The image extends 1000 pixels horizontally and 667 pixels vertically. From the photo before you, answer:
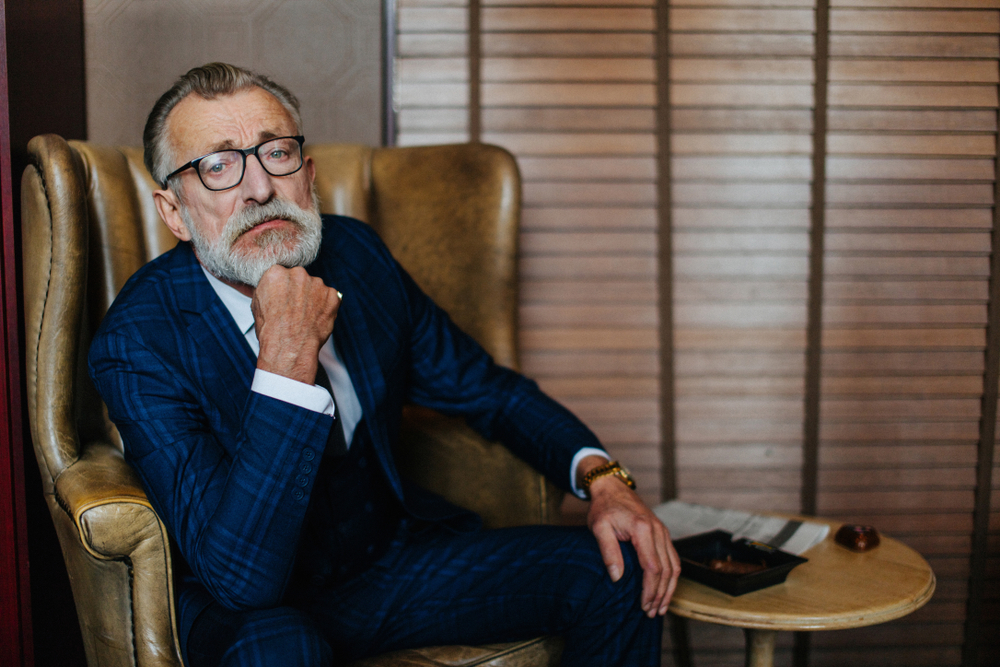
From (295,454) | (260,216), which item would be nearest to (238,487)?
(295,454)

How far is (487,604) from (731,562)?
508 mm

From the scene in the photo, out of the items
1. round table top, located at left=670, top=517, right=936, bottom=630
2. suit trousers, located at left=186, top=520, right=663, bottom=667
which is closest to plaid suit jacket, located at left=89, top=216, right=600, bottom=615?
suit trousers, located at left=186, top=520, right=663, bottom=667

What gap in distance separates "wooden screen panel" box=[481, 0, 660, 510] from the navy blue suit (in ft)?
2.20

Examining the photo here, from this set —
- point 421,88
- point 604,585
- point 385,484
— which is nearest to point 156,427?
point 385,484

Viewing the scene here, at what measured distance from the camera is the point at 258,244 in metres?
1.25

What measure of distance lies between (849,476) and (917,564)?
845 millimetres

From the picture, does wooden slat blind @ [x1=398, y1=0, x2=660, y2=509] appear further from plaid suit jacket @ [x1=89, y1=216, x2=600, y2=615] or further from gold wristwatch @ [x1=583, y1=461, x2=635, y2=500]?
gold wristwatch @ [x1=583, y1=461, x2=635, y2=500]

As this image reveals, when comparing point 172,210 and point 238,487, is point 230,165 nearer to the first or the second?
point 172,210

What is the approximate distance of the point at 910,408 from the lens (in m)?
2.21

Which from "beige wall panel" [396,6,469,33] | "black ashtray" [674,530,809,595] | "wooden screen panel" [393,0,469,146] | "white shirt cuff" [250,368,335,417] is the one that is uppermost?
"beige wall panel" [396,6,469,33]

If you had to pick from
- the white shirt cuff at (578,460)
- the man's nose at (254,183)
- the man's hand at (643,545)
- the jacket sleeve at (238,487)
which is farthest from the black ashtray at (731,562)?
the man's nose at (254,183)

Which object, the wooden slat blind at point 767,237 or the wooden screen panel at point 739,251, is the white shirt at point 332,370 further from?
the wooden screen panel at point 739,251

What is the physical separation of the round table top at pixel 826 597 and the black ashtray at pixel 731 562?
0.02 metres

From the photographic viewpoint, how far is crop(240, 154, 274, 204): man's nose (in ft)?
4.12
